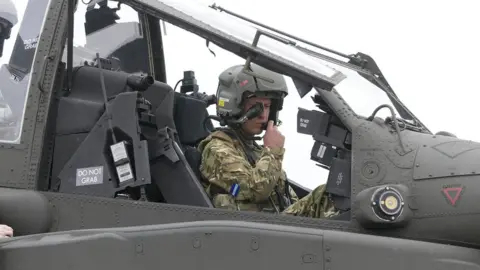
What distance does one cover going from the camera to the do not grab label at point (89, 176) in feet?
16.3

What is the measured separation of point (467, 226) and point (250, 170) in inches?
58.6

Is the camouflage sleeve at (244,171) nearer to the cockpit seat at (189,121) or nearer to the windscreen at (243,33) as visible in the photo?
the windscreen at (243,33)

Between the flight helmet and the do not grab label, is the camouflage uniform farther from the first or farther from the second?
the do not grab label

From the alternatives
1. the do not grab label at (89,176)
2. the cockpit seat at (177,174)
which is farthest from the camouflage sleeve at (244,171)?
the do not grab label at (89,176)

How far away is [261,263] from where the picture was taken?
161 inches

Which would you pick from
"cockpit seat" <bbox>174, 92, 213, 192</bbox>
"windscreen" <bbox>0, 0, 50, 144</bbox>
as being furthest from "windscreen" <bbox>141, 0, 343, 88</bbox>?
"cockpit seat" <bbox>174, 92, 213, 192</bbox>

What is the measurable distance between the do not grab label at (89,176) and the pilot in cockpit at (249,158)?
74 centimetres

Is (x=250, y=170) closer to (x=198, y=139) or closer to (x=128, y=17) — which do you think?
(x=198, y=139)

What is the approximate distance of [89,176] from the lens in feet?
16.4

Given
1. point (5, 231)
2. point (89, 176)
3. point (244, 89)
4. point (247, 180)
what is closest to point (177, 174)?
point (247, 180)

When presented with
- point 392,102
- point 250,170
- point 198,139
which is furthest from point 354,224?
point 198,139

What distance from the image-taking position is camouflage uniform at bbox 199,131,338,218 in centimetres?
512

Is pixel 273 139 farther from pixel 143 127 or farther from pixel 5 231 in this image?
pixel 5 231

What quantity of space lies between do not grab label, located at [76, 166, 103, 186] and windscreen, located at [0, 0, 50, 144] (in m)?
0.47
